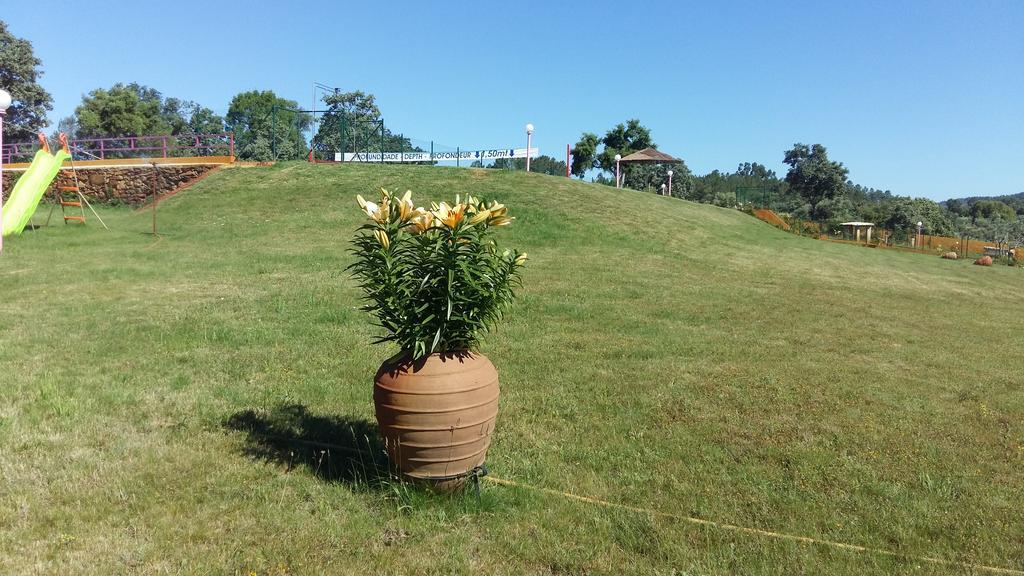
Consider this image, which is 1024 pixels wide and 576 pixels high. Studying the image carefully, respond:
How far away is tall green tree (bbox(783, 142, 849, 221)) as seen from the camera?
67562 mm

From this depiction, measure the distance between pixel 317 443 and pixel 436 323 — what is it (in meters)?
1.47

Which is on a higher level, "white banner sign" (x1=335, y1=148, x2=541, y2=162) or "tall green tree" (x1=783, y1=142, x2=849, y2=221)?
"tall green tree" (x1=783, y1=142, x2=849, y2=221)

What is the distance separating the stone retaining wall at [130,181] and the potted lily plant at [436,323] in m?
26.1

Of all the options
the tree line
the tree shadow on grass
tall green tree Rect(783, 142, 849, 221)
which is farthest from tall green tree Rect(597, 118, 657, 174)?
the tree shadow on grass

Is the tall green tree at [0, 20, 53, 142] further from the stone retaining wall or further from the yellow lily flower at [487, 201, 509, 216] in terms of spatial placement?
the yellow lily flower at [487, 201, 509, 216]

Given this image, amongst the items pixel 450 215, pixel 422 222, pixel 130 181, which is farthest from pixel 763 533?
pixel 130 181

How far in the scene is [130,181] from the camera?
26109mm

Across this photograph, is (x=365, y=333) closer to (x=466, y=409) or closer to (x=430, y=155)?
(x=466, y=409)

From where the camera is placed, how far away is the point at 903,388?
6.32 metres

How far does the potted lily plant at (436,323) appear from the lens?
11.3 ft

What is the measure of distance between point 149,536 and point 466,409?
68.1 inches

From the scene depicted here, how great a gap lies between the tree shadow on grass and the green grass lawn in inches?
0.8

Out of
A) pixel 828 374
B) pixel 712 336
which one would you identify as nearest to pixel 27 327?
pixel 712 336

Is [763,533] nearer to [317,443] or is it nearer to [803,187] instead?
[317,443]
